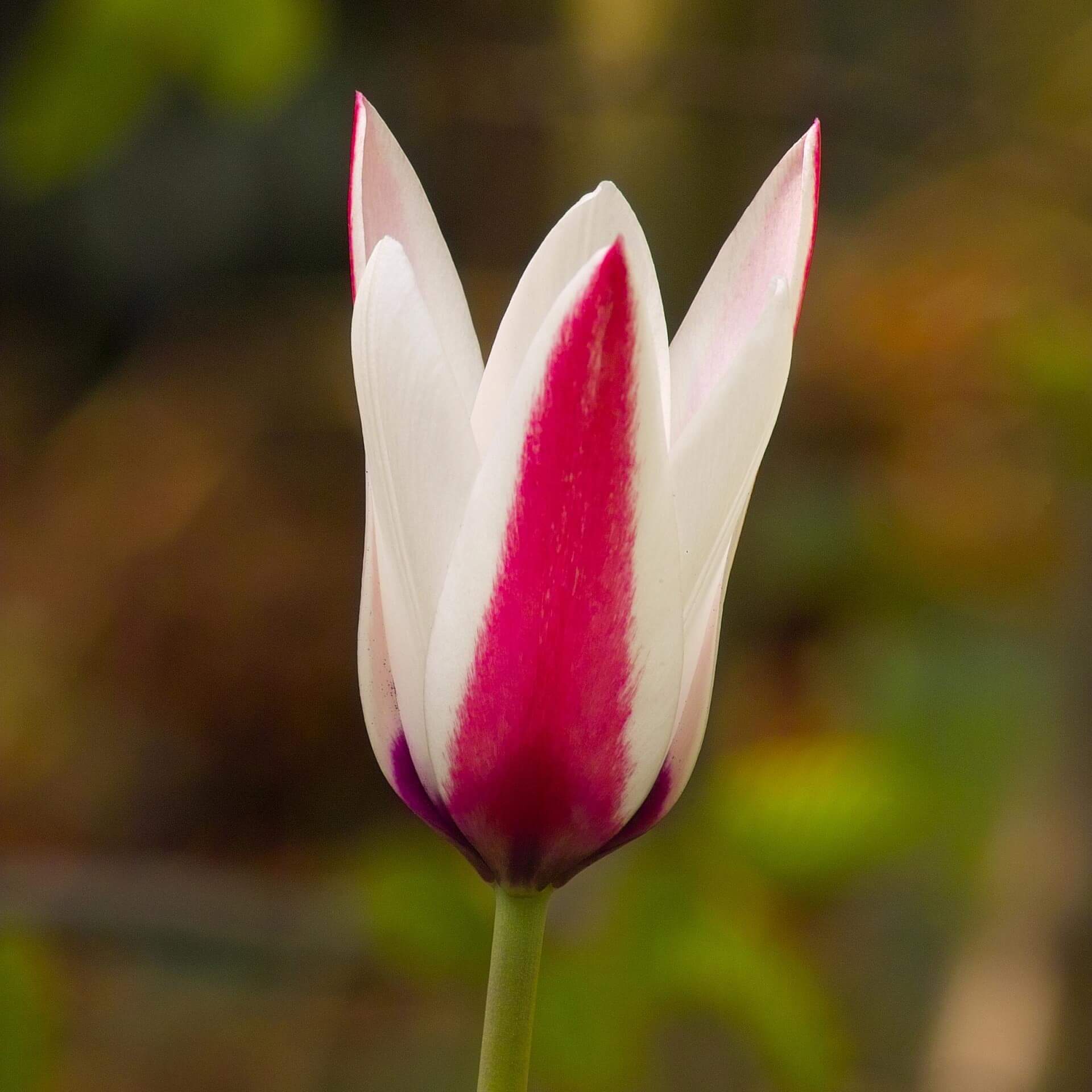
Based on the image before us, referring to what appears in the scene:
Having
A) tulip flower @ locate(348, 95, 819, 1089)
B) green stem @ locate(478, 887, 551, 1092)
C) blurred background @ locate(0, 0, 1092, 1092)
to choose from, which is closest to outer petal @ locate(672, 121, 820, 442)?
tulip flower @ locate(348, 95, 819, 1089)

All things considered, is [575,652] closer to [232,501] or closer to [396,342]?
[396,342]

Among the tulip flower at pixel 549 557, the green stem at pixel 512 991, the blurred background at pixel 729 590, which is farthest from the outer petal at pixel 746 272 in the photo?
the blurred background at pixel 729 590

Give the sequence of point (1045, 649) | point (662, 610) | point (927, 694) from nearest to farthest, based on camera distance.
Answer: point (662, 610) < point (927, 694) < point (1045, 649)

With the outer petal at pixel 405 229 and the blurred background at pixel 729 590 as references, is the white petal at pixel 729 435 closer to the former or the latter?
the outer petal at pixel 405 229

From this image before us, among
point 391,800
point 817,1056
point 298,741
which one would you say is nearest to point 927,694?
point 817,1056

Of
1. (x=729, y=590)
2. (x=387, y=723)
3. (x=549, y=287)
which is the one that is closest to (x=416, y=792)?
(x=387, y=723)

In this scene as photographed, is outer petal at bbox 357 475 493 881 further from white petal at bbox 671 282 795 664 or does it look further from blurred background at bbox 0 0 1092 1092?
blurred background at bbox 0 0 1092 1092

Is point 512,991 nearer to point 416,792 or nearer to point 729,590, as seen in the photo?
point 416,792
